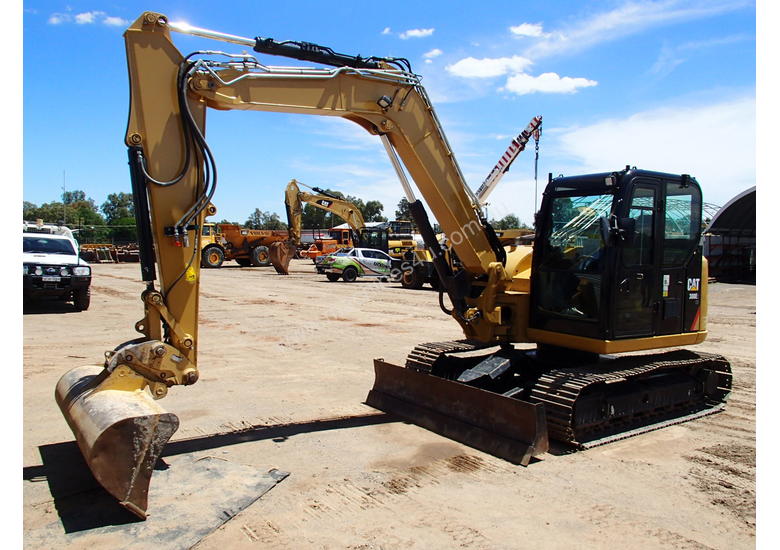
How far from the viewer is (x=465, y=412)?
616 cm

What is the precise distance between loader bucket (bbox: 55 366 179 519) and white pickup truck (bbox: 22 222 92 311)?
36.3 feet

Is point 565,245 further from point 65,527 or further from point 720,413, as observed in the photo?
point 65,527

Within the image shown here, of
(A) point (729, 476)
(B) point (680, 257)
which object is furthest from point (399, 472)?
(B) point (680, 257)

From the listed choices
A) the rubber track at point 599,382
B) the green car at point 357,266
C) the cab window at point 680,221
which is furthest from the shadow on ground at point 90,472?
the green car at point 357,266

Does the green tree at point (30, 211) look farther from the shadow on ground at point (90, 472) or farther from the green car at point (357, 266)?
the shadow on ground at point (90, 472)

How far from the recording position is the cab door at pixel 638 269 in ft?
20.2

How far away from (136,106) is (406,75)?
275 centimetres

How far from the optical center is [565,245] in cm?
661

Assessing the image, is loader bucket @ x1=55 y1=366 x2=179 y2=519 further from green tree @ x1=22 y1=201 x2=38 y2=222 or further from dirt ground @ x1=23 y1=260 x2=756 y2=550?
green tree @ x1=22 y1=201 x2=38 y2=222

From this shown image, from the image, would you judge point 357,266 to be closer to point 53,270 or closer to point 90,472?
point 53,270

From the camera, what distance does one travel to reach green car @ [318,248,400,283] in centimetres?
2706

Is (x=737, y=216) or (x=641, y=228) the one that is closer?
(x=641, y=228)

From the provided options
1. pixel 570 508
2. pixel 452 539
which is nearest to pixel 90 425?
pixel 452 539

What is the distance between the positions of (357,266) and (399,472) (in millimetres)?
22261
